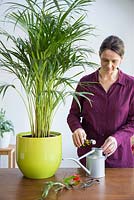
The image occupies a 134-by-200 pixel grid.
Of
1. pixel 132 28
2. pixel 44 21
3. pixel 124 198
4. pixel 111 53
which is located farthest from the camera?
pixel 132 28

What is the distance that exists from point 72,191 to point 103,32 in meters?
2.65

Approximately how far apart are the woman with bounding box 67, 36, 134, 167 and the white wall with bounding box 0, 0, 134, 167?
5.57ft

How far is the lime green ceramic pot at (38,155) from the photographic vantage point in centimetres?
143

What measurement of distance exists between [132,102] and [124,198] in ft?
2.62

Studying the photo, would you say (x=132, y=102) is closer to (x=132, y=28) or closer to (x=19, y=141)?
(x=19, y=141)

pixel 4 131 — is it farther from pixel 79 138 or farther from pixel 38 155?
pixel 38 155

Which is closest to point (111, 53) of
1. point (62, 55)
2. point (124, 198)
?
point (62, 55)

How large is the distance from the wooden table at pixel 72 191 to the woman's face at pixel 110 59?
672 mm

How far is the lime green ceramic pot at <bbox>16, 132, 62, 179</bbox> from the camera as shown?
1432 mm

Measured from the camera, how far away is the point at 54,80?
4.90 ft

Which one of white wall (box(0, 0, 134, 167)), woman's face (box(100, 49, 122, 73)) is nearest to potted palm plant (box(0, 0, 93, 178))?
woman's face (box(100, 49, 122, 73))

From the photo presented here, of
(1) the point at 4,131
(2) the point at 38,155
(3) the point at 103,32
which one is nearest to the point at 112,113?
(2) the point at 38,155

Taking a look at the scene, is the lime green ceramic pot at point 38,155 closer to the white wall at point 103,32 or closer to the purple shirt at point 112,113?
the purple shirt at point 112,113

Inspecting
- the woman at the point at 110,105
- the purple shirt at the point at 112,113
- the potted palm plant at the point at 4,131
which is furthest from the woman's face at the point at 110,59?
the potted palm plant at the point at 4,131
